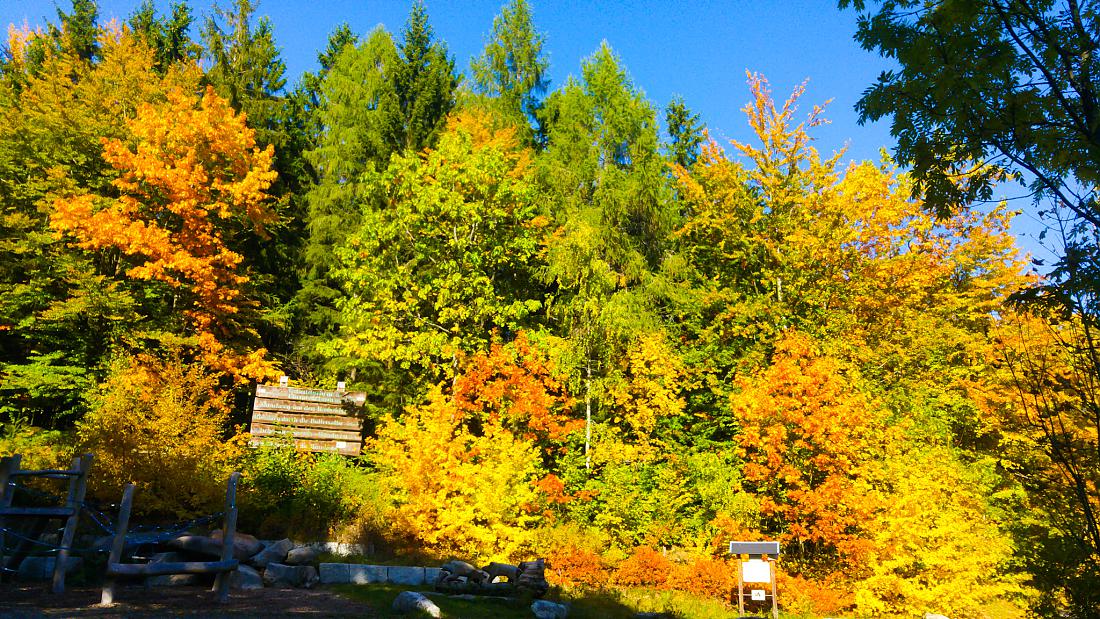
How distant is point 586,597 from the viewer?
14.0m

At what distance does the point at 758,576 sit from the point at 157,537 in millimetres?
11409

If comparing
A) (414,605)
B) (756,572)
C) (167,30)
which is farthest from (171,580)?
(167,30)

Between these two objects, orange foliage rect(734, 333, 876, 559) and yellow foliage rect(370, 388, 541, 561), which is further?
orange foliage rect(734, 333, 876, 559)

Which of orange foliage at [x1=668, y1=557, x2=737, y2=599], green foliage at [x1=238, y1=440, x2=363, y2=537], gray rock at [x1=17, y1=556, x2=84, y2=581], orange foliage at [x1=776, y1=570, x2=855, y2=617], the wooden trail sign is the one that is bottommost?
orange foliage at [x1=776, y1=570, x2=855, y2=617]

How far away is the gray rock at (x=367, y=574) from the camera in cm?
1331

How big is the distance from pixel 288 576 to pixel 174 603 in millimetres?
2504

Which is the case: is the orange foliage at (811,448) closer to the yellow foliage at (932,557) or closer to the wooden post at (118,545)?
the yellow foliage at (932,557)

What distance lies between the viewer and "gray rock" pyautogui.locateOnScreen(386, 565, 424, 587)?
1356 centimetres

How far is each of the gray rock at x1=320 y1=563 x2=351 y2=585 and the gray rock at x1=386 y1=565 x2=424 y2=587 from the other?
2.62 ft

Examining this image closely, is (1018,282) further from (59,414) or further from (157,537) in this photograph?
(59,414)

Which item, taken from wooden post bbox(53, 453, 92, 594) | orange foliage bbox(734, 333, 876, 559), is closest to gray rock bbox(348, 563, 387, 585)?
wooden post bbox(53, 453, 92, 594)

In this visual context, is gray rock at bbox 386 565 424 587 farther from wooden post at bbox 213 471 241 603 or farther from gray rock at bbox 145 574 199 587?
gray rock at bbox 145 574 199 587

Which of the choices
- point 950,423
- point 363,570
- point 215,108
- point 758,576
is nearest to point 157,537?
point 363,570

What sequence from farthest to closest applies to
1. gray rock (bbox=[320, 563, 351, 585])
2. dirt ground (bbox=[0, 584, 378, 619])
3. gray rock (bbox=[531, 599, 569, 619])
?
gray rock (bbox=[320, 563, 351, 585])
gray rock (bbox=[531, 599, 569, 619])
dirt ground (bbox=[0, 584, 378, 619])
